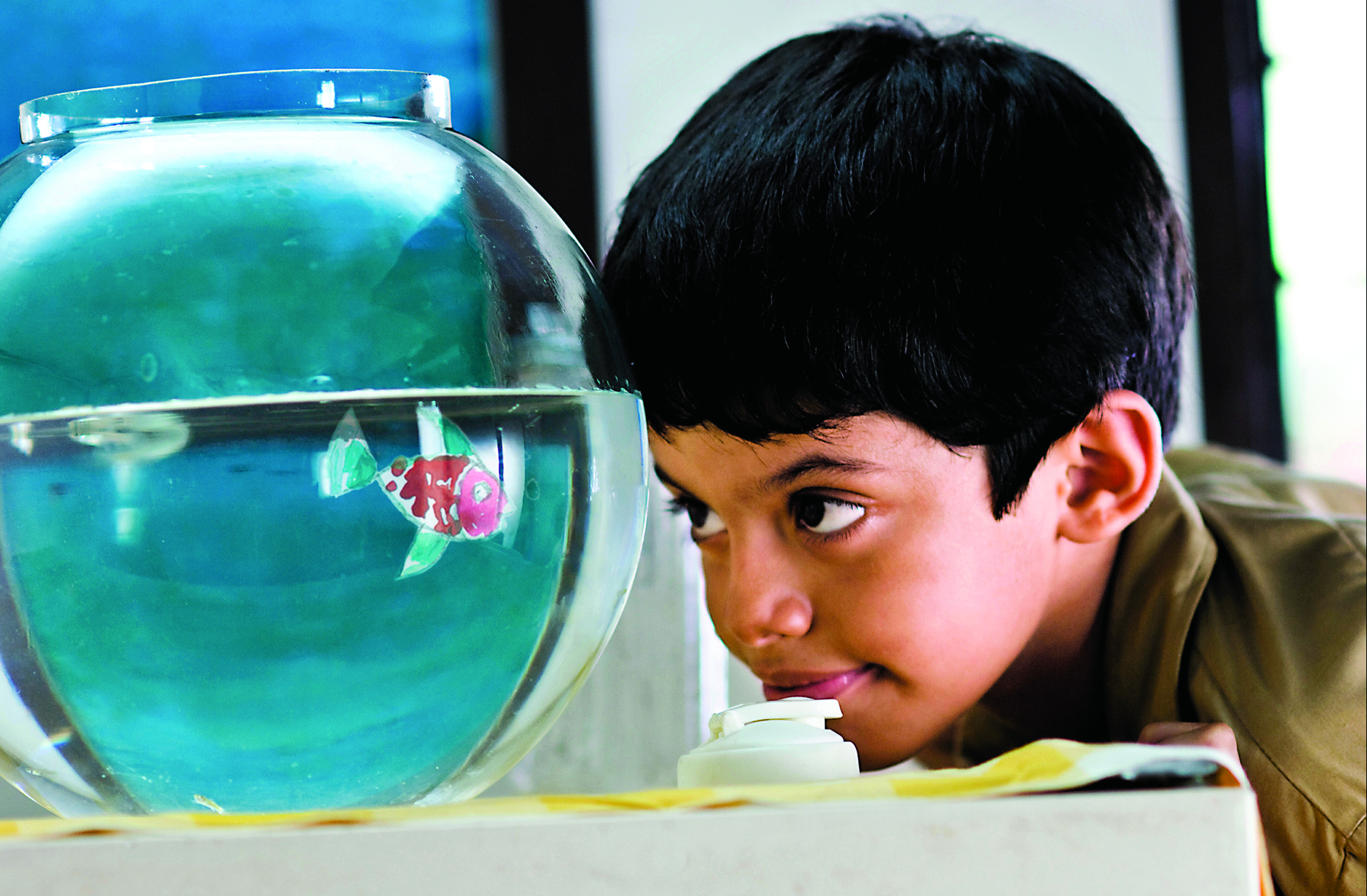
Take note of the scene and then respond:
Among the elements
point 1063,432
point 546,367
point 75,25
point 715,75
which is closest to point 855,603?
point 1063,432

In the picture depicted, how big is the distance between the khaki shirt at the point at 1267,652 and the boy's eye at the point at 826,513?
0.26 m

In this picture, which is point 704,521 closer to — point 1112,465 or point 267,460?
point 1112,465

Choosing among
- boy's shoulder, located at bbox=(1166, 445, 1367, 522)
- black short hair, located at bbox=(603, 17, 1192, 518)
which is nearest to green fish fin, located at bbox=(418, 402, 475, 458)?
black short hair, located at bbox=(603, 17, 1192, 518)

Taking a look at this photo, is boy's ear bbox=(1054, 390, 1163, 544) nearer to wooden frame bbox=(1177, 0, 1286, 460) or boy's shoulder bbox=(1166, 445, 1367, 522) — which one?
boy's shoulder bbox=(1166, 445, 1367, 522)

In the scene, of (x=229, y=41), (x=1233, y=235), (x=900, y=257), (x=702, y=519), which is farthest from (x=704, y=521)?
(x=229, y=41)

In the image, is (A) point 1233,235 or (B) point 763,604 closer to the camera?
(B) point 763,604

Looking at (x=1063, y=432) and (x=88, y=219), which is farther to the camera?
(x=1063, y=432)

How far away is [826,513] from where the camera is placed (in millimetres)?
661

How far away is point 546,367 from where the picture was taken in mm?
396

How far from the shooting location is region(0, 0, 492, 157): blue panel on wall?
1979 millimetres

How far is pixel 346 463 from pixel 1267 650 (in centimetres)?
60

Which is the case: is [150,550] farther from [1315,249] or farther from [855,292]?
[1315,249]

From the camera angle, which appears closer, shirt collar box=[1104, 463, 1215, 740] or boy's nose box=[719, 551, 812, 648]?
boy's nose box=[719, 551, 812, 648]

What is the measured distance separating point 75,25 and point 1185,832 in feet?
7.32
